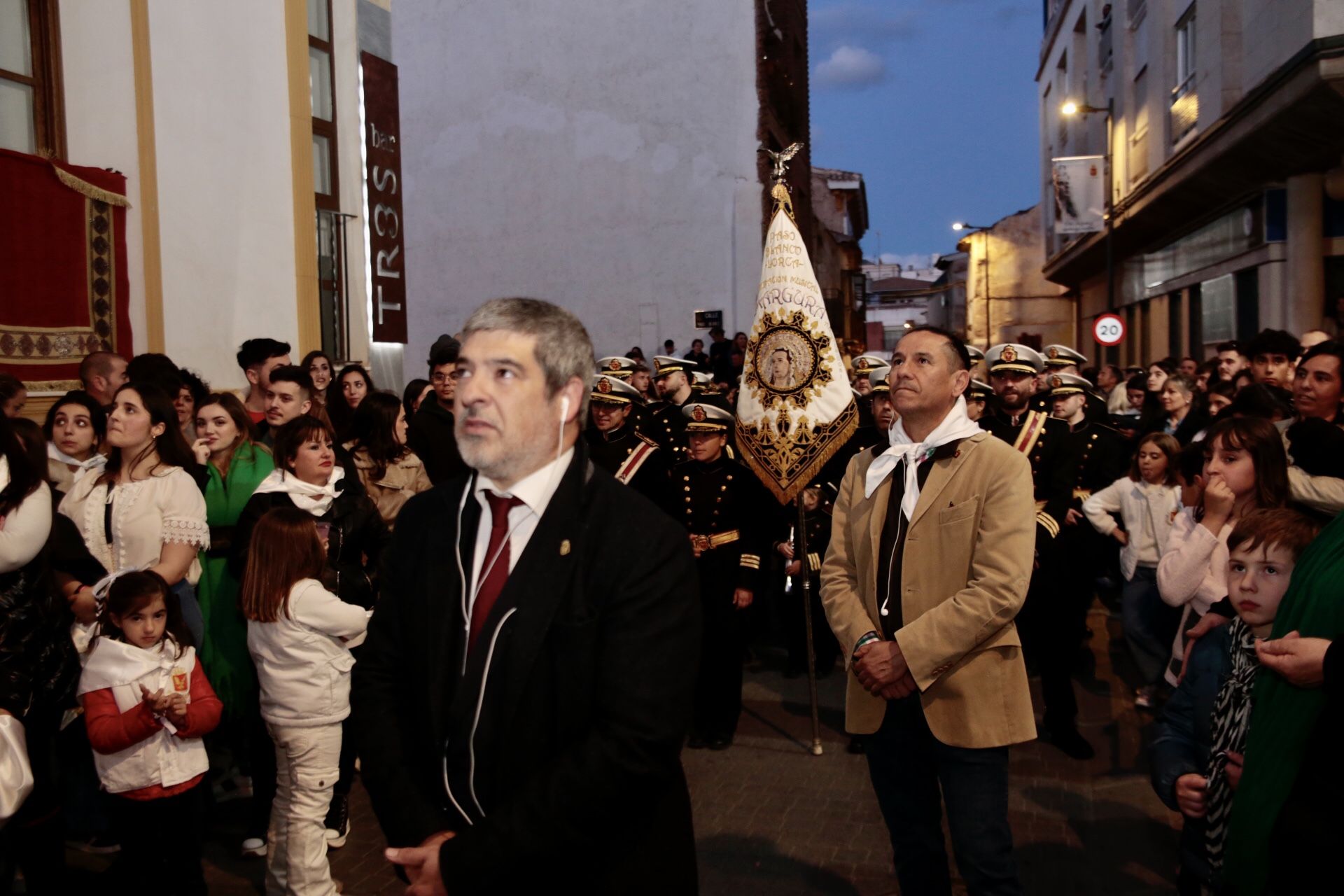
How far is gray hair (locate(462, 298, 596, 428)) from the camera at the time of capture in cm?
257

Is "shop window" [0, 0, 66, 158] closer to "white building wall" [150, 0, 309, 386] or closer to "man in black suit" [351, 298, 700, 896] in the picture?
"white building wall" [150, 0, 309, 386]

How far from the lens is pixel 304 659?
15.2 ft

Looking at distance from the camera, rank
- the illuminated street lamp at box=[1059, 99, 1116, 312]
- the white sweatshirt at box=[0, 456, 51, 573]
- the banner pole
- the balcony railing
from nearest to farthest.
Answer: the white sweatshirt at box=[0, 456, 51, 573], the banner pole, the balcony railing, the illuminated street lamp at box=[1059, 99, 1116, 312]

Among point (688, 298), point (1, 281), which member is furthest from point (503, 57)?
point (1, 281)

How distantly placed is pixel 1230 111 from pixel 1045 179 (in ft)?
89.7

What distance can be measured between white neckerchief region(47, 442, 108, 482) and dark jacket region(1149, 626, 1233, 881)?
4.62 meters

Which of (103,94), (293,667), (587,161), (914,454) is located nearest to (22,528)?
(293,667)

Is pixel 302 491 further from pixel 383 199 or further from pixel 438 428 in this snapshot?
pixel 383 199

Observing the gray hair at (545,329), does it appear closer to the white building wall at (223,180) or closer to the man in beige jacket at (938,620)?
the man in beige jacket at (938,620)

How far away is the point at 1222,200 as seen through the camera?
21297 millimetres

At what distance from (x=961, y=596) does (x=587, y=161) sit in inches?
943

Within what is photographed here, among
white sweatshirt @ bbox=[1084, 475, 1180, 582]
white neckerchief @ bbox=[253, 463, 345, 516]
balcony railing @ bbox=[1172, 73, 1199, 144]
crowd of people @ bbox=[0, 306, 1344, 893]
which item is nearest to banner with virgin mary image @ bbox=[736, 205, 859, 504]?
crowd of people @ bbox=[0, 306, 1344, 893]

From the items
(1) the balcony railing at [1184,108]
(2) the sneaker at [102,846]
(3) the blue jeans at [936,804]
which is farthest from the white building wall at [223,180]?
(1) the balcony railing at [1184,108]

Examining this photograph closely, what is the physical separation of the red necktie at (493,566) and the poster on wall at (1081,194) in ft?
90.0
